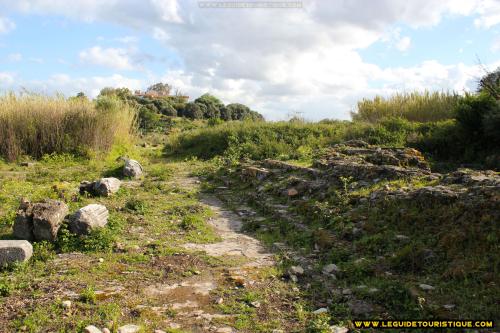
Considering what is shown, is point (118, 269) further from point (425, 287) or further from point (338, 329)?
point (425, 287)

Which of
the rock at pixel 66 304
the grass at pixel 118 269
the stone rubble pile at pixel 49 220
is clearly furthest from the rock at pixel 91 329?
the stone rubble pile at pixel 49 220

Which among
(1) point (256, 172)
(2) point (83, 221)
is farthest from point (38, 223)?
(1) point (256, 172)

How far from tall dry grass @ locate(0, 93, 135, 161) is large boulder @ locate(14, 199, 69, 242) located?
6975 mm

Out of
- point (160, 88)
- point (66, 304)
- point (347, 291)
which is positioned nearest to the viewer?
point (66, 304)

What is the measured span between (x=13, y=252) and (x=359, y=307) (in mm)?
3280

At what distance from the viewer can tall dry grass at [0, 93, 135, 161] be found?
1099 cm

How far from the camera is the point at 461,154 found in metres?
8.88

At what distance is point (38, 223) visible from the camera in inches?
184

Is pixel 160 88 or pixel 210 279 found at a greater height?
pixel 160 88

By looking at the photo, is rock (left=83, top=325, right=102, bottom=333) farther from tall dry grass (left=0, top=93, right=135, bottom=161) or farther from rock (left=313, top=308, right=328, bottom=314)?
tall dry grass (left=0, top=93, right=135, bottom=161)

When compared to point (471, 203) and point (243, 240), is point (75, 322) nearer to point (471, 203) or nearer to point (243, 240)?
point (243, 240)

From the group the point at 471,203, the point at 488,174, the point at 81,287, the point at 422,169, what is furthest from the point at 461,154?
the point at 81,287

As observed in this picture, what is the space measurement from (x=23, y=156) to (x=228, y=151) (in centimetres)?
558

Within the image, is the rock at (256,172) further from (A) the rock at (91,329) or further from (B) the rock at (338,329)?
(A) the rock at (91,329)
